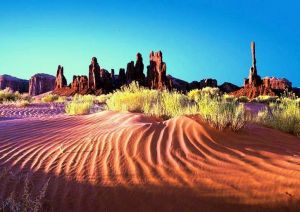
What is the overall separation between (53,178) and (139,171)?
3.32ft

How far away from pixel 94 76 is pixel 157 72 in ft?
46.7

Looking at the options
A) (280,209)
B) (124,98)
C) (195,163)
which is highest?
(124,98)

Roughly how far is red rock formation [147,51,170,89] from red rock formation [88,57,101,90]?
35.0 ft

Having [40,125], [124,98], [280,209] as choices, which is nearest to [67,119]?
[40,125]

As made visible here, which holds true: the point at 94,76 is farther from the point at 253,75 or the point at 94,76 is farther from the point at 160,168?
the point at 160,168

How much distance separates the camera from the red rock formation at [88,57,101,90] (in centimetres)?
6612

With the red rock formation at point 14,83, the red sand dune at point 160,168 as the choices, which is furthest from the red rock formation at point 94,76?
the red rock formation at point 14,83

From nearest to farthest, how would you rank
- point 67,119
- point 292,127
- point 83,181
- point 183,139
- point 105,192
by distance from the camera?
point 105,192
point 83,181
point 183,139
point 292,127
point 67,119

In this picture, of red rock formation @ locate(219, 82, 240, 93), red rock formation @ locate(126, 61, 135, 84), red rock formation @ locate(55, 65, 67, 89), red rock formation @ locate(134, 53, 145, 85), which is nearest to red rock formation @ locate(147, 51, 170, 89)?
red rock formation @ locate(134, 53, 145, 85)

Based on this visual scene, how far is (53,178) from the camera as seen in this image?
15.4 ft

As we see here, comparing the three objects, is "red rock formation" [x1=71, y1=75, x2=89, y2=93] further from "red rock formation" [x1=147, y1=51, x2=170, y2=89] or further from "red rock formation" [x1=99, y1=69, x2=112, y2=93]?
"red rock formation" [x1=147, y1=51, x2=170, y2=89]

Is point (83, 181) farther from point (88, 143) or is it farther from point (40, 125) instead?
point (40, 125)

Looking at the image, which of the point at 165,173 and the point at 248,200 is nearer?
the point at 248,200

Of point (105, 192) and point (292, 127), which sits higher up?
point (292, 127)
